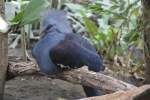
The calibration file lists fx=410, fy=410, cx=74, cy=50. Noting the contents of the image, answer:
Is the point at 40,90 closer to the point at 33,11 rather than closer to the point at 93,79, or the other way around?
the point at 93,79

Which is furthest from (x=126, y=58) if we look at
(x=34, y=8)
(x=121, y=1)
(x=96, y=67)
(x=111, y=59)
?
(x=34, y=8)

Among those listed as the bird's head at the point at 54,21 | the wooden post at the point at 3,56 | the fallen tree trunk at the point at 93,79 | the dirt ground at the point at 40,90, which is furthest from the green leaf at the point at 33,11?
the dirt ground at the point at 40,90

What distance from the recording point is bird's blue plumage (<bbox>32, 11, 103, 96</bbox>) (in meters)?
2.38

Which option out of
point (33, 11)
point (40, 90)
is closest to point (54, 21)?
point (33, 11)

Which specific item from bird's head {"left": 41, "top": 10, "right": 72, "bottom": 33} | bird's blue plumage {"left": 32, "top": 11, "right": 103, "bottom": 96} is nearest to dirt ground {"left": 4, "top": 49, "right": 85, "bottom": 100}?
bird's blue plumage {"left": 32, "top": 11, "right": 103, "bottom": 96}

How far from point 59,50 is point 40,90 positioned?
2.50ft

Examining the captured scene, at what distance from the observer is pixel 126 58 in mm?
3541

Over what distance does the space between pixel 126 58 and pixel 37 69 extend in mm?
1145

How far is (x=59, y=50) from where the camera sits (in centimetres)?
236

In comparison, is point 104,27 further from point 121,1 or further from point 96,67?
point 96,67

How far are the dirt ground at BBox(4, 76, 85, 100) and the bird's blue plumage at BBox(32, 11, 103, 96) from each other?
1.53 ft

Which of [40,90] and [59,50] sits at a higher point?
[59,50]

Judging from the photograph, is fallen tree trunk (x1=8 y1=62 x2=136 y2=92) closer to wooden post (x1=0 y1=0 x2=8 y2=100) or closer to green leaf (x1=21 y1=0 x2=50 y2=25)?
wooden post (x1=0 y1=0 x2=8 y2=100)

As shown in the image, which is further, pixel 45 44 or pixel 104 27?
pixel 104 27
